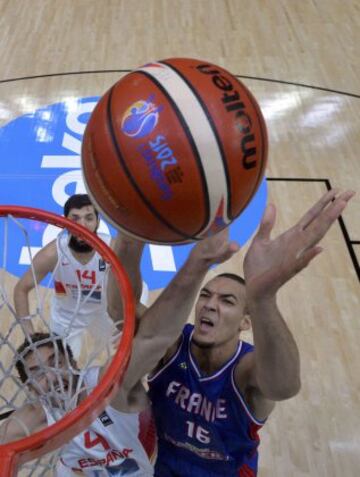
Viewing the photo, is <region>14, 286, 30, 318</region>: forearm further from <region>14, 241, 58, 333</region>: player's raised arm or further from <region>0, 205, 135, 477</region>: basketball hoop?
<region>0, 205, 135, 477</region>: basketball hoop

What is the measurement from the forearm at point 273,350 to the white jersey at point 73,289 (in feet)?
3.62

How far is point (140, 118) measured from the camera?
119 cm

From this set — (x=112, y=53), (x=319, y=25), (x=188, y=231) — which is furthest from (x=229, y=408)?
(x=319, y=25)

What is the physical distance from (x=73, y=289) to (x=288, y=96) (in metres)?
2.94

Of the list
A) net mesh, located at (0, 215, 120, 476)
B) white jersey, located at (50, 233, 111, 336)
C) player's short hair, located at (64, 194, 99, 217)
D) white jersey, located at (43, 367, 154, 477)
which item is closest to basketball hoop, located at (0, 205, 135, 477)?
net mesh, located at (0, 215, 120, 476)

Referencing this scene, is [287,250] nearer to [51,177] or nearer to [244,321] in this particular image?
[244,321]

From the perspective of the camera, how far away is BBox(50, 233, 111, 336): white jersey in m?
2.43

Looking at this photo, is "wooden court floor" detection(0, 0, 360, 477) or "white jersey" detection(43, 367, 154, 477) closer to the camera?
"white jersey" detection(43, 367, 154, 477)

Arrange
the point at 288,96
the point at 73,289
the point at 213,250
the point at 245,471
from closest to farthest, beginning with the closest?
the point at 213,250 → the point at 245,471 → the point at 73,289 → the point at 288,96

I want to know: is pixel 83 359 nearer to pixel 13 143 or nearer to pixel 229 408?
pixel 229 408

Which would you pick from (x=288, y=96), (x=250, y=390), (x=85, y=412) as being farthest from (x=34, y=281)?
(x=288, y=96)

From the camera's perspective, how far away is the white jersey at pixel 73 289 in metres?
2.43

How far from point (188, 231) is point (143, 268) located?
2.04 m

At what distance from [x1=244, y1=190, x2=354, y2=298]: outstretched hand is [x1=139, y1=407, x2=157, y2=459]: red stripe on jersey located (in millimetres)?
688
